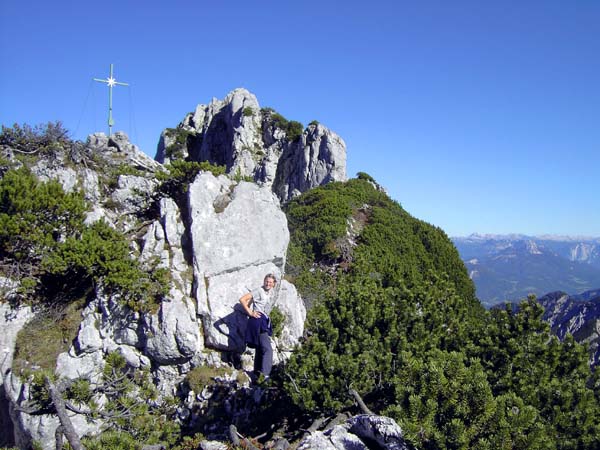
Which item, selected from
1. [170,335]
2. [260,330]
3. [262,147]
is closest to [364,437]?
[260,330]

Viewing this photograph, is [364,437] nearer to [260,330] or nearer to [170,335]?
[260,330]

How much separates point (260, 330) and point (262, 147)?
42.9 metres

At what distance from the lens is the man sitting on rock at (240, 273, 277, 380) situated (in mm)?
9438

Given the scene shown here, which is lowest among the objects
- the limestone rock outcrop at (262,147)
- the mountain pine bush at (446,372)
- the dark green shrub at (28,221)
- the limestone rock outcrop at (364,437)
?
the limestone rock outcrop at (364,437)

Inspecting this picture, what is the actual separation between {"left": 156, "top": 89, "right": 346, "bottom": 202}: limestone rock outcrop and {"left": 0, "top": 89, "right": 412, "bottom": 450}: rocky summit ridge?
30.4 metres

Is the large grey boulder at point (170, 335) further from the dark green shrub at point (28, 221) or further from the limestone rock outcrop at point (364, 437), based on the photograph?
the limestone rock outcrop at point (364, 437)

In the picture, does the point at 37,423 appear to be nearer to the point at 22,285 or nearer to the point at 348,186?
the point at 22,285

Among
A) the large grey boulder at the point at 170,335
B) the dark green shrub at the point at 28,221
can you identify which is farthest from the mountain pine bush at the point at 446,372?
the dark green shrub at the point at 28,221

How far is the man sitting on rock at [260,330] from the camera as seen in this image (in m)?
9.44

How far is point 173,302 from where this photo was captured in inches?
394

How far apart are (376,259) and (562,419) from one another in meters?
19.8

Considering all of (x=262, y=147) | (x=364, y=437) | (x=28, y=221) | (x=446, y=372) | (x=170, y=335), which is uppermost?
(x=262, y=147)

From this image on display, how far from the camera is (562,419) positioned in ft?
20.6

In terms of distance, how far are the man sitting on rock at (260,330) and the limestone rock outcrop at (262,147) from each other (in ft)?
115
